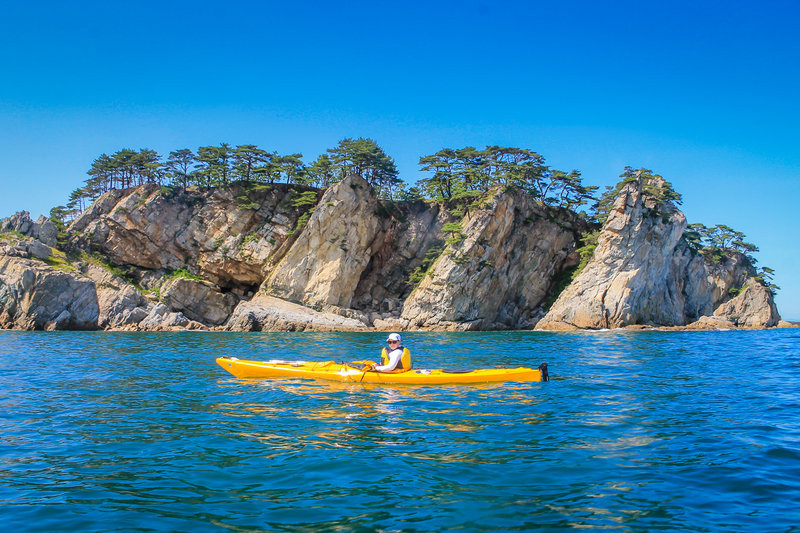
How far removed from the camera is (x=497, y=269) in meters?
50.6

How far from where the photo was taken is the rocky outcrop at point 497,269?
47.6 m

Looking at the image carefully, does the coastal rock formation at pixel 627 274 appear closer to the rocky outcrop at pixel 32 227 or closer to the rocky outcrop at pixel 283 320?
the rocky outcrop at pixel 283 320

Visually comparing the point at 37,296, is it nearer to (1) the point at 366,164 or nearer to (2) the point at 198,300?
(2) the point at 198,300

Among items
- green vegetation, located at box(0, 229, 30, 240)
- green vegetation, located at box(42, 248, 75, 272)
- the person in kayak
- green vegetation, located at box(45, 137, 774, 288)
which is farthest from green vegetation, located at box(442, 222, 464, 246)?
green vegetation, located at box(0, 229, 30, 240)

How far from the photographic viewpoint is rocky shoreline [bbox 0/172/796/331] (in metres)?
44.9

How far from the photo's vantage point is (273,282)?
157 feet

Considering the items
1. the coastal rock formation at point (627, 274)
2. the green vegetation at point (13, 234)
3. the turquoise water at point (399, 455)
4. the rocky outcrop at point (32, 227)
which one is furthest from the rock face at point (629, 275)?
the rocky outcrop at point (32, 227)

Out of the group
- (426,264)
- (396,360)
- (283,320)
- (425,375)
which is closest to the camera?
(425,375)

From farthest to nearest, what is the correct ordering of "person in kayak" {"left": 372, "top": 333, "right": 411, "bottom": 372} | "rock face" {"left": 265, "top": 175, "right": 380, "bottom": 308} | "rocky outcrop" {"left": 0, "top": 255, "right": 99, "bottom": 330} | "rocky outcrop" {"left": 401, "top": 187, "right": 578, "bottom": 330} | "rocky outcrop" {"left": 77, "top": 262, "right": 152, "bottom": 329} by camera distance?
"rock face" {"left": 265, "top": 175, "right": 380, "bottom": 308}, "rocky outcrop" {"left": 401, "top": 187, "right": 578, "bottom": 330}, "rocky outcrop" {"left": 77, "top": 262, "right": 152, "bottom": 329}, "rocky outcrop" {"left": 0, "top": 255, "right": 99, "bottom": 330}, "person in kayak" {"left": 372, "top": 333, "right": 411, "bottom": 372}

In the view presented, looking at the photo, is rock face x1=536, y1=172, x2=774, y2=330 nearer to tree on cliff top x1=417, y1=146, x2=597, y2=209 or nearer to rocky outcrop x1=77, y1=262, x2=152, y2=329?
tree on cliff top x1=417, y1=146, x2=597, y2=209

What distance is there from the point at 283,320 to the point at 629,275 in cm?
3026

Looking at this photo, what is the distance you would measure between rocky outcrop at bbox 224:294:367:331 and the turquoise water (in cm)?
2858

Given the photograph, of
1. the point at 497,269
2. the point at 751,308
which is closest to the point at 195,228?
the point at 497,269

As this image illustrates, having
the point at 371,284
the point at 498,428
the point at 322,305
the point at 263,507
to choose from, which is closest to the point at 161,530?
the point at 263,507
